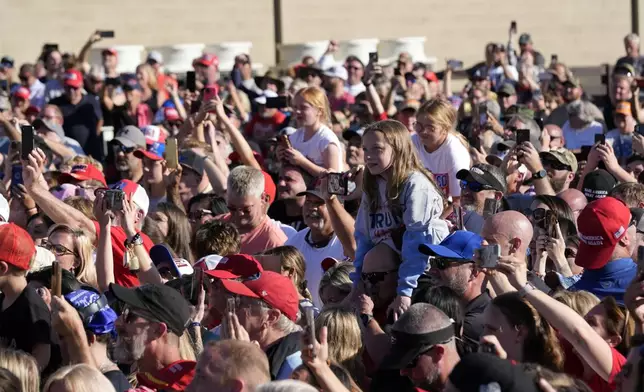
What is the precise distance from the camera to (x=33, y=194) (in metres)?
7.50

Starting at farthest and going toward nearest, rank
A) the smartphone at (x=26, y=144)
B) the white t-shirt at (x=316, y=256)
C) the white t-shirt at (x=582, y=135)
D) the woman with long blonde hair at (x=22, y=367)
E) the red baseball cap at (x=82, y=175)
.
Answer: the white t-shirt at (x=582, y=135) < the red baseball cap at (x=82, y=175) < the smartphone at (x=26, y=144) < the white t-shirt at (x=316, y=256) < the woman with long blonde hair at (x=22, y=367)

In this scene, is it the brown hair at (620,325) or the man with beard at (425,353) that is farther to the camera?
the brown hair at (620,325)

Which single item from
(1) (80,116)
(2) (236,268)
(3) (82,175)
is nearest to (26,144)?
(3) (82,175)

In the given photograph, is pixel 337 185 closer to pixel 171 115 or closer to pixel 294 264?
pixel 294 264

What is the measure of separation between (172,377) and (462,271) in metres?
1.49

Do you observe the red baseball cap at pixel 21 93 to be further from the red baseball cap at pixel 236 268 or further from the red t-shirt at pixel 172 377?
the red t-shirt at pixel 172 377

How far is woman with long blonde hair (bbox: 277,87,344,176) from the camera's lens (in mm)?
9188

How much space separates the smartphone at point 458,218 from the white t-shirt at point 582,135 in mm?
5493

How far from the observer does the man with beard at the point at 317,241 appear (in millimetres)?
7480

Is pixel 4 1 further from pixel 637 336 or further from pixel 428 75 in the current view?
pixel 637 336

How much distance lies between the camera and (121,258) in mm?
7047

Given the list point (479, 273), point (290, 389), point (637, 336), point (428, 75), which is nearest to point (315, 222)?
point (479, 273)

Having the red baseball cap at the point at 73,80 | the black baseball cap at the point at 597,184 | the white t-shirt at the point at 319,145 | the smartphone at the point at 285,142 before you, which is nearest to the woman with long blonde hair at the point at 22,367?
the smartphone at the point at 285,142

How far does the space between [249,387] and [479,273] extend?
5.94 ft
